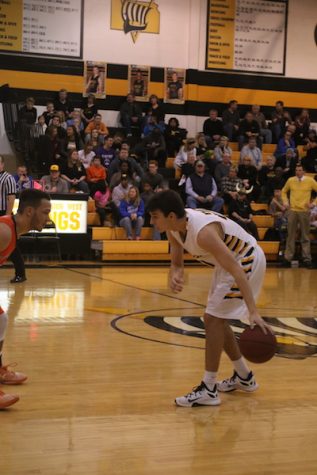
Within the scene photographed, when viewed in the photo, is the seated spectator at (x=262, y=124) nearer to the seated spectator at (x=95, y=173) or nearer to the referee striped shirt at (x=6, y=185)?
the seated spectator at (x=95, y=173)

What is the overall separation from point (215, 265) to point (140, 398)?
3.38 feet

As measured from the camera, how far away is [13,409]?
453 centimetres

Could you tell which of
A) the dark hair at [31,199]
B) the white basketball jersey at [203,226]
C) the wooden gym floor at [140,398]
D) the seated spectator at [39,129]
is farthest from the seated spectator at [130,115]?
the dark hair at [31,199]

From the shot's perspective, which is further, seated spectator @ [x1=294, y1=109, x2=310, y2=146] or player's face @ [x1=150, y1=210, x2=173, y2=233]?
seated spectator @ [x1=294, y1=109, x2=310, y2=146]

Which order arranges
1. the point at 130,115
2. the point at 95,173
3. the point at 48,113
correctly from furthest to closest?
1. the point at 130,115
2. the point at 48,113
3. the point at 95,173

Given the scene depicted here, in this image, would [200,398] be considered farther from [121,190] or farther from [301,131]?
[301,131]

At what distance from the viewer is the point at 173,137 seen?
18922 mm

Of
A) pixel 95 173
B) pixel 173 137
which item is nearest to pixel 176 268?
pixel 95 173

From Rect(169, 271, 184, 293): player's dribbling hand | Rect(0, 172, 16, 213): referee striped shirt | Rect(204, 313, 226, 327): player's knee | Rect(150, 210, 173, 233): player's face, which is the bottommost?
Rect(204, 313, 226, 327): player's knee

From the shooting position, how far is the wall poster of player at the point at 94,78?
64.1 ft

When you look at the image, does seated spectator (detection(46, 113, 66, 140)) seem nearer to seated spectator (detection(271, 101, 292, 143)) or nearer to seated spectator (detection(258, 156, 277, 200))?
seated spectator (detection(258, 156, 277, 200))

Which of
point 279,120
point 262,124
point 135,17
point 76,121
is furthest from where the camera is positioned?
point 262,124

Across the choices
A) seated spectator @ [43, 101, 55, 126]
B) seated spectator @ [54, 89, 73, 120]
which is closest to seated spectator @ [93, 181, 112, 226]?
seated spectator @ [43, 101, 55, 126]

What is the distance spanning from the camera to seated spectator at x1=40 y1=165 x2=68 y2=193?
48.7 feet
